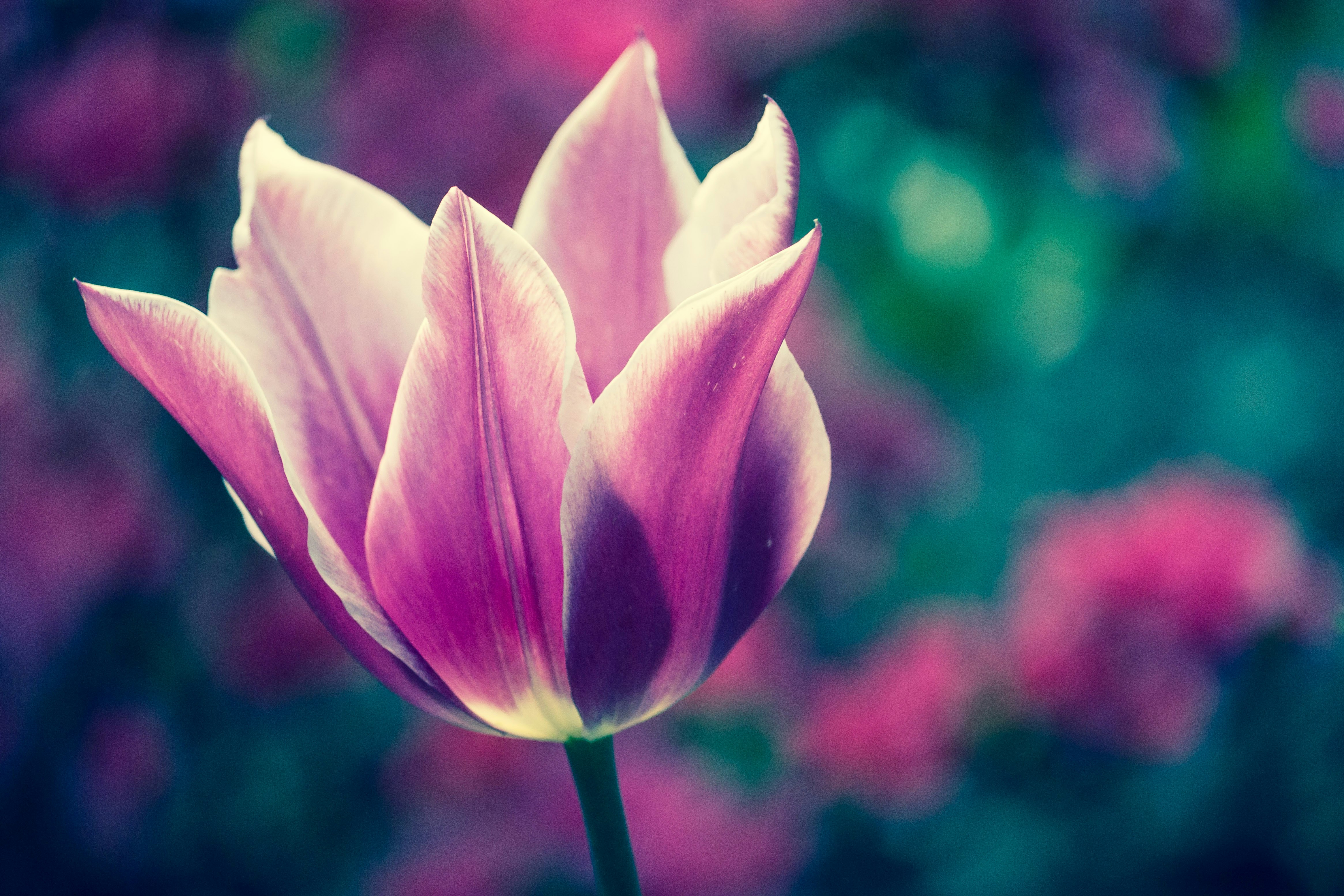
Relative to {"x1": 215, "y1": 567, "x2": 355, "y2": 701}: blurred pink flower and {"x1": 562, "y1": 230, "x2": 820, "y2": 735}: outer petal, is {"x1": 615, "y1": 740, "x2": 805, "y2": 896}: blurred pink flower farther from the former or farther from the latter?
{"x1": 562, "y1": 230, "x2": 820, "y2": 735}: outer petal

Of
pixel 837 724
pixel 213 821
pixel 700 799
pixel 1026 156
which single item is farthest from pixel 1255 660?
pixel 213 821

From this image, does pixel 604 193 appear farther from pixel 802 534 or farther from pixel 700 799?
pixel 700 799

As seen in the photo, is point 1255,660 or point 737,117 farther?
point 737,117

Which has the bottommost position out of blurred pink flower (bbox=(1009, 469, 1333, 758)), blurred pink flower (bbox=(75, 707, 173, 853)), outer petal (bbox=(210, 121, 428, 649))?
blurred pink flower (bbox=(75, 707, 173, 853))

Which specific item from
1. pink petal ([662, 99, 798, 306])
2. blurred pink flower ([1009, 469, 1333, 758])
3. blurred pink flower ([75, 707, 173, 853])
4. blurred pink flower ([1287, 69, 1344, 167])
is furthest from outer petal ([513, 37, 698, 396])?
blurred pink flower ([1287, 69, 1344, 167])

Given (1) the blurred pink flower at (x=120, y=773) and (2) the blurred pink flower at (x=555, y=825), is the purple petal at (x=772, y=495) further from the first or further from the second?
(1) the blurred pink flower at (x=120, y=773)
